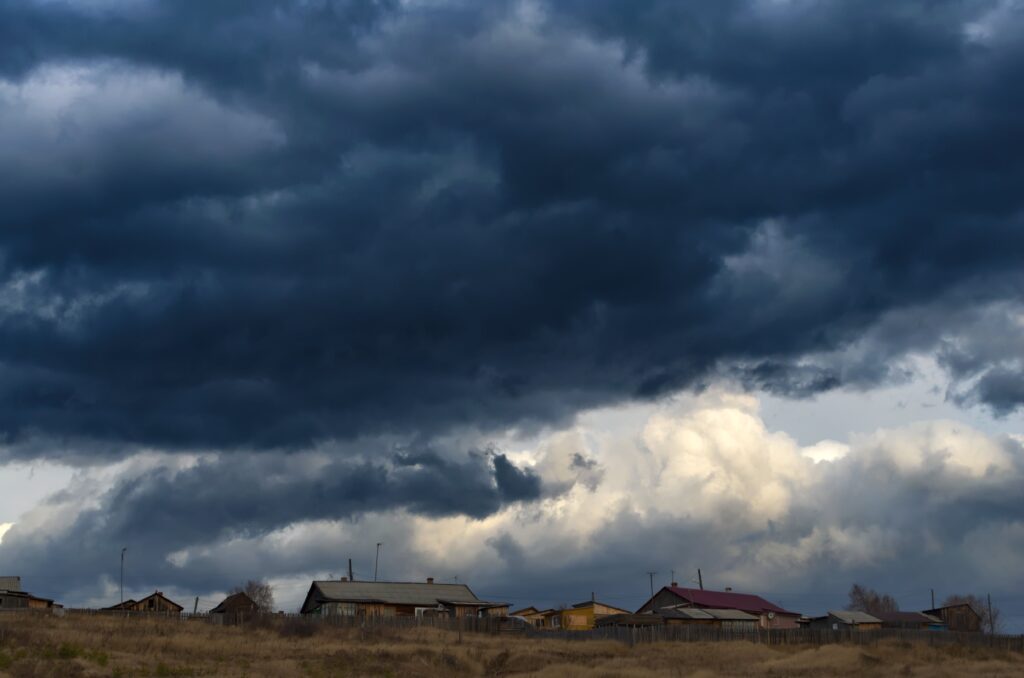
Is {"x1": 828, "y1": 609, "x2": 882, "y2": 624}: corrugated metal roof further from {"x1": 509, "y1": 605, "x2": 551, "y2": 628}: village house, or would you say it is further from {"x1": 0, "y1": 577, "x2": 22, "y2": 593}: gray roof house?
{"x1": 0, "y1": 577, "x2": 22, "y2": 593}: gray roof house

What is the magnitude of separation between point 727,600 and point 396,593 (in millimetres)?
46019

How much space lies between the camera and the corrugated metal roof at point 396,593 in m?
115

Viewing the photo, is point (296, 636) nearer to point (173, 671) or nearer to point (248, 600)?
point (173, 671)

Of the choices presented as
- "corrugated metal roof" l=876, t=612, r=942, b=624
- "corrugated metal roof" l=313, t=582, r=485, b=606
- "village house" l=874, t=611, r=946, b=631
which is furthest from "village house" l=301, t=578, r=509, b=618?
"corrugated metal roof" l=876, t=612, r=942, b=624

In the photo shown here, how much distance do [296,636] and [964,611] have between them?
112941 mm

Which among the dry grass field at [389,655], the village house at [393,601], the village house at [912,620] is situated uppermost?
the village house at [393,601]

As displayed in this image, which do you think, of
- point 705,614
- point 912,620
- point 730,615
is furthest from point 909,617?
point 705,614

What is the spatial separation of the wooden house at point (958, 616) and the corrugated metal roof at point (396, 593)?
71.7m

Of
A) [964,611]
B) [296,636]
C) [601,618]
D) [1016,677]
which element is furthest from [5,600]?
[964,611]

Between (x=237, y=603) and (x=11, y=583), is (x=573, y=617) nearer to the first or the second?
(x=237, y=603)

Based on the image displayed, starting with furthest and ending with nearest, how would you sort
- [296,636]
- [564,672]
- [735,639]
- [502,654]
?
[735,639]
[296,636]
[502,654]
[564,672]

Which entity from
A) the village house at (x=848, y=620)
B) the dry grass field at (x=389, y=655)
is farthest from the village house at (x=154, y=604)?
the village house at (x=848, y=620)

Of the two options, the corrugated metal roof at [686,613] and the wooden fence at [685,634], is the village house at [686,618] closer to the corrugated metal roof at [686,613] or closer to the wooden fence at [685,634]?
the corrugated metal roof at [686,613]

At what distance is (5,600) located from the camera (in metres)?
107
